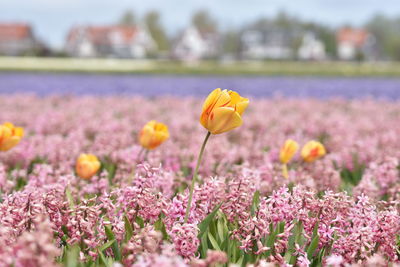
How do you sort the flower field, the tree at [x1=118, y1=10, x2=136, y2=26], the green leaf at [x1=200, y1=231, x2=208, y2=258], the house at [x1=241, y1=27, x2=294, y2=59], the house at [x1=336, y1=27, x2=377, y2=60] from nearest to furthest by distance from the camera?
the flower field
the green leaf at [x1=200, y1=231, x2=208, y2=258]
the house at [x1=241, y1=27, x2=294, y2=59]
the house at [x1=336, y1=27, x2=377, y2=60]
the tree at [x1=118, y1=10, x2=136, y2=26]

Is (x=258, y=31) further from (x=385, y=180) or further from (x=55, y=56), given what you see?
(x=385, y=180)

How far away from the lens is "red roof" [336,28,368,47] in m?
116

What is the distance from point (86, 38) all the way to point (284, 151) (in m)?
110

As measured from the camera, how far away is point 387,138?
5688mm

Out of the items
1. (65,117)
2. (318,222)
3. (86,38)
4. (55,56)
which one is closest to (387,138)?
(318,222)

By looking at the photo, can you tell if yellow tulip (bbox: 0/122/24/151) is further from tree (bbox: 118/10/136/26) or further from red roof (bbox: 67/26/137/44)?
tree (bbox: 118/10/136/26)

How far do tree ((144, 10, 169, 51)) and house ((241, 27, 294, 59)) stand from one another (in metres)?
17.2

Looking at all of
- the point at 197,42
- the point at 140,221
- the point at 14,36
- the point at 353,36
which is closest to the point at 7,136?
the point at 140,221

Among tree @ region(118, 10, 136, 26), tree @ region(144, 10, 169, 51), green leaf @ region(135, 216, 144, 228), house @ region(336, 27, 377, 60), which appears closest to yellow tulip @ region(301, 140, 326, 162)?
green leaf @ region(135, 216, 144, 228)

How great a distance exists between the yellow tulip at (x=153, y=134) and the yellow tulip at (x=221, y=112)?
39.7 inches

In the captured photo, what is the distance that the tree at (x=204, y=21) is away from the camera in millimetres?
120000

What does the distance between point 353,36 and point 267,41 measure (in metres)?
19.2

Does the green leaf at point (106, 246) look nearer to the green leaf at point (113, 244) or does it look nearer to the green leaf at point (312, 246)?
the green leaf at point (113, 244)

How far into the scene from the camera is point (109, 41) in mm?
107625
